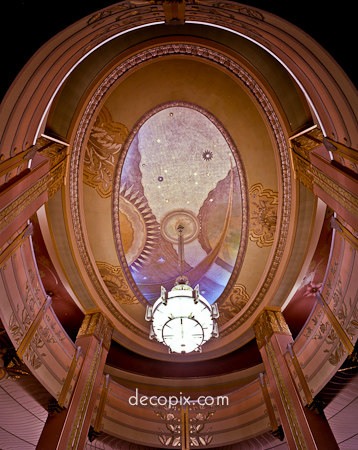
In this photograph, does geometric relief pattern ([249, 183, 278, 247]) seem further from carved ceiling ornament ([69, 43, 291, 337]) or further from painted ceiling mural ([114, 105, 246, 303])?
painted ceiling mural ([114, 105, 246, 303])

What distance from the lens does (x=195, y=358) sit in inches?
331

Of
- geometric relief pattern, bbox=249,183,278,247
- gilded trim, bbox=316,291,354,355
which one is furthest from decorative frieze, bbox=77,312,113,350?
gilded trim, bbox=316,291,354,355

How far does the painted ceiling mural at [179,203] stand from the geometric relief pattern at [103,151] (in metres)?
0.70

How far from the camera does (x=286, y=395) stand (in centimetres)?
510

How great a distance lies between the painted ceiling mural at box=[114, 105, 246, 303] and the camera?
7.41 metres

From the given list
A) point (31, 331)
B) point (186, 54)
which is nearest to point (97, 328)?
point (31, 331)

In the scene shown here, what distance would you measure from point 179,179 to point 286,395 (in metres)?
5.50

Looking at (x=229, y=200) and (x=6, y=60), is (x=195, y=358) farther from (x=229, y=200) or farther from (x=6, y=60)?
(x=6, y=60)

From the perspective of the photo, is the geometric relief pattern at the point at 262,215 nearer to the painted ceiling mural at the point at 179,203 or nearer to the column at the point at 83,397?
the painted ceiling mural at the point at 179,203

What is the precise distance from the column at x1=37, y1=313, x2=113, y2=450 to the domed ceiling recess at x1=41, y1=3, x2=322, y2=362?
0.61m

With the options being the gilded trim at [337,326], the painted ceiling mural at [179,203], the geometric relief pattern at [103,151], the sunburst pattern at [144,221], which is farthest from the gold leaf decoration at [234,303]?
the geometric relief pattern at [103,151]

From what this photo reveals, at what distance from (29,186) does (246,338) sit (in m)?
6.62

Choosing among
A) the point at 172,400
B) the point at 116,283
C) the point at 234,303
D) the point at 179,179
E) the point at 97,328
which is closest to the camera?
the point at 97,328

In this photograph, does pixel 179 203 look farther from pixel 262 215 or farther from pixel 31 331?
pixel 31 331
